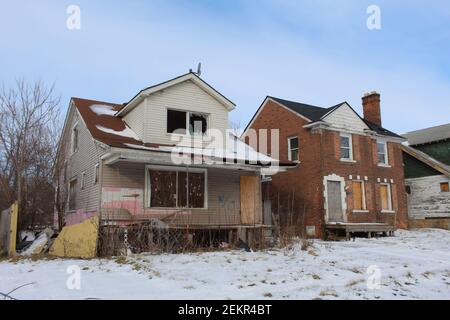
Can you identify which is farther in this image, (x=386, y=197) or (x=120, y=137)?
(x=386, y=197)

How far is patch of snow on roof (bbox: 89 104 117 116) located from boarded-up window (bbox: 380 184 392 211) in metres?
14.7

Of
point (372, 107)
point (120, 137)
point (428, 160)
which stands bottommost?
point (120, 137)

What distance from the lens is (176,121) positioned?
56.0ft

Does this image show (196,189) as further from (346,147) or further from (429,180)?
(429,180)

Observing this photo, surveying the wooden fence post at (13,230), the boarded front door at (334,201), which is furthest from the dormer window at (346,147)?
the wooden fence post at (13,230)

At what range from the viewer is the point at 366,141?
22.7m

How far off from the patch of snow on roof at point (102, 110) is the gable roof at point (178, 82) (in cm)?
79

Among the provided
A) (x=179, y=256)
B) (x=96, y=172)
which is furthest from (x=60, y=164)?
(x=179, y=256)

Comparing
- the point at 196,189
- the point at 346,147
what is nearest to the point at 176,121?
the point at 196,189

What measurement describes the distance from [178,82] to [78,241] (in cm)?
716

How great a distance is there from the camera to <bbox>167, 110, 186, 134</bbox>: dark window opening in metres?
16.8

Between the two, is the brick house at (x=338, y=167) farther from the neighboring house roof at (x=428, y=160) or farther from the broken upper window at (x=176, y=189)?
the broken upper window at (x=176, y=189)

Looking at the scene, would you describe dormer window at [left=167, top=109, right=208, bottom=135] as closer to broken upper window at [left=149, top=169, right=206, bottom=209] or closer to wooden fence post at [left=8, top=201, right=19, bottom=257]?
broken upper window at [left=149, top=169, right=206, bottom=209]
